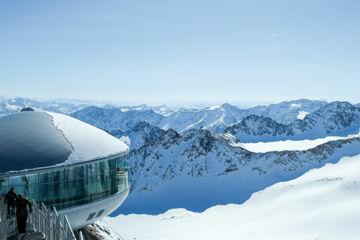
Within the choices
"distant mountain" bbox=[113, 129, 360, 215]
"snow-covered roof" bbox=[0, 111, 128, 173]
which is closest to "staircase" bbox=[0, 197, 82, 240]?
"snow-covered roof" bbox=[0, 111, 128, 173]

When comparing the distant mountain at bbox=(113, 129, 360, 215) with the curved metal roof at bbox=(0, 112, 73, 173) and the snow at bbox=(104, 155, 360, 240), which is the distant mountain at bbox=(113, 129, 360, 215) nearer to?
the snow at bbox=(104, 155, 360, 240)

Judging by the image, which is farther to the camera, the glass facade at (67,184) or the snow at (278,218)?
the snow at (278,218)

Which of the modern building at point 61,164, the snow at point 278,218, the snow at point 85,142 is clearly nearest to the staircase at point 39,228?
the modern building at point 61,164

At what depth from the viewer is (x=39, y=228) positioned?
13.1 metres

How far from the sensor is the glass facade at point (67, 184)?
16391 millimetres

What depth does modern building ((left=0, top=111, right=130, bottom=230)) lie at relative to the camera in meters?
16.4

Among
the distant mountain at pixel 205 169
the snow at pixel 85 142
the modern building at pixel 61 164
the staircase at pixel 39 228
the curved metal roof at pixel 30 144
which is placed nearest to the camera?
the staircase at pixel 39 228

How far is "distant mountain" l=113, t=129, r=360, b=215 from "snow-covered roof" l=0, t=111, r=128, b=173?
4176 inches

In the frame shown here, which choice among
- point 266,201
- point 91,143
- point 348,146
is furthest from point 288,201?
point 91,143

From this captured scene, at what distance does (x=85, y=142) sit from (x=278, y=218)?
6698cm

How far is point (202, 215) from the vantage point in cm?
10556

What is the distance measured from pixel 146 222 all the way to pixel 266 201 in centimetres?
4513

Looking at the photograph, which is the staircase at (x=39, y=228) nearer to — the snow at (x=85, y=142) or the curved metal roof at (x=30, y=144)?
the curved metal roof at (x=30, y=144)

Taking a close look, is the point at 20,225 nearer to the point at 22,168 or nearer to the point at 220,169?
the point at 22,168
